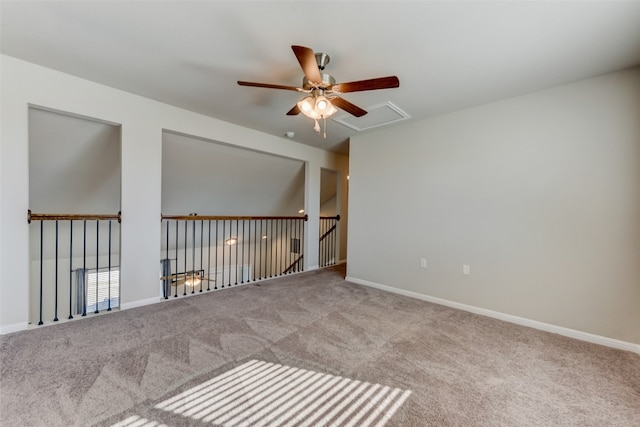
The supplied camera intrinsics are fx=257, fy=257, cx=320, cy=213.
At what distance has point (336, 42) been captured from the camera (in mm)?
1920

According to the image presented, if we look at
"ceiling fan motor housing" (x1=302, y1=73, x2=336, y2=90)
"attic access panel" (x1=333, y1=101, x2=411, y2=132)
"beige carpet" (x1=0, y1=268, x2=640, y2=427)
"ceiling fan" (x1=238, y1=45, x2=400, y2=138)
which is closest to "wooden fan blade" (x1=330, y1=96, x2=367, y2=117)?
"ceiling fan" (x1=238, y1=45, x2=400, y2=138)

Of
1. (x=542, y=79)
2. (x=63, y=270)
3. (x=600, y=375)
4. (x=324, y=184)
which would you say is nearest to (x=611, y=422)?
(x=600, y=375)

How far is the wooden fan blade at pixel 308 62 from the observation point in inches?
61.6

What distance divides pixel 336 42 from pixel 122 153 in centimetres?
257

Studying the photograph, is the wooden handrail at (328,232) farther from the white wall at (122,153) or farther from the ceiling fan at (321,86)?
the ceiling fan at (321,86)

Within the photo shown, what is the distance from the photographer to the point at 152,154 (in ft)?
9.98

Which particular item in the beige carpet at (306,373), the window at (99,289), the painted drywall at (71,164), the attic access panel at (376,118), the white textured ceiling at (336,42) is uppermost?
the white textured ceiling at (336,42)

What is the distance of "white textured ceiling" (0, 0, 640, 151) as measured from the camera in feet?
5.37

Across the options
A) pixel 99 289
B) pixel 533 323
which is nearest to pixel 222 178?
pixel 99 289

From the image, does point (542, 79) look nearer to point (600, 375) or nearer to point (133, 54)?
point (600, 375)

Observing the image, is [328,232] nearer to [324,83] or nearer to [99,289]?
[324,83]

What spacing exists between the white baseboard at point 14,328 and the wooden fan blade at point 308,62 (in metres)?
3.31

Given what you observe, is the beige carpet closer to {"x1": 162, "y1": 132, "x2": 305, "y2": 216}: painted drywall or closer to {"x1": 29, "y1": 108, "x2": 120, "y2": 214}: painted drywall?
{"x1": 29, "y1": 108, "x2": 120, "y2": 214}: painted drywall

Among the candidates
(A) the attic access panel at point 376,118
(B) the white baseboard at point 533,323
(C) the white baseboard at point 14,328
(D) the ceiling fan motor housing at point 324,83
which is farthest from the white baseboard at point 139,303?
(A) the attic access panel at point 376,118
